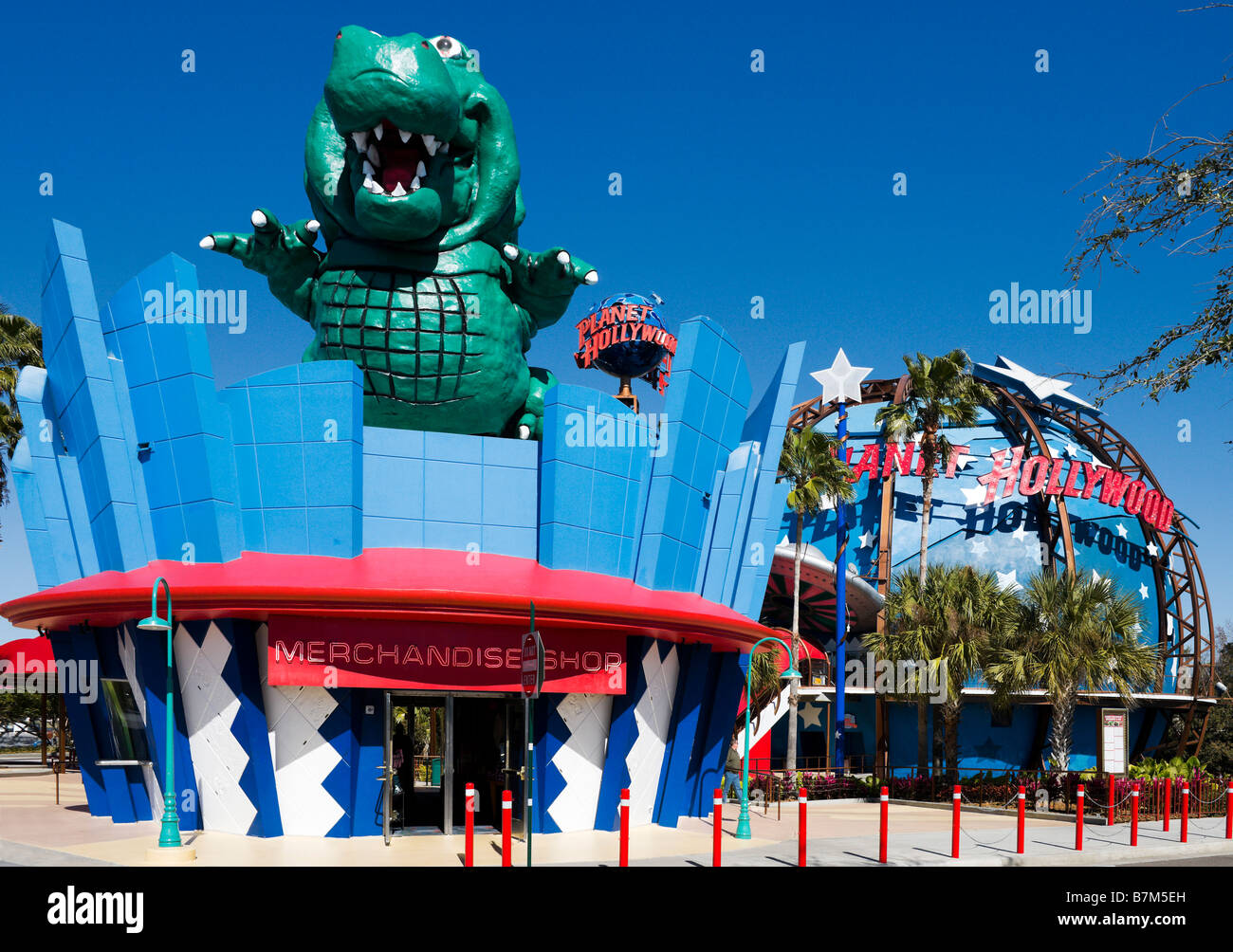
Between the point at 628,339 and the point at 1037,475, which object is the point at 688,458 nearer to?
the point at 628,339

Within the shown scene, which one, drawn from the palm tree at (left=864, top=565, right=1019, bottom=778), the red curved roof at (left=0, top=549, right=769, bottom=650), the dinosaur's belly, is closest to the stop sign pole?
the red curved roof at (left=0, top=549, right=769, bottom=650)

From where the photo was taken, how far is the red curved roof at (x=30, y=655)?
2830 centimetres

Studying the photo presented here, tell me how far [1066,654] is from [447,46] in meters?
18.7

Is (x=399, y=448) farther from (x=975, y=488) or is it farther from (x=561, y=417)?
(x=975, y=488)

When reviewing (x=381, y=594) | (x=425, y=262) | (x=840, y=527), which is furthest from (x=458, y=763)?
(x=840, y=527)

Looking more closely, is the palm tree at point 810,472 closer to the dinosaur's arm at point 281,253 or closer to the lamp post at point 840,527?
the lamp post at point 840,527

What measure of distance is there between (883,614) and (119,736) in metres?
19.2

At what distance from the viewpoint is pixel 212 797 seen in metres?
17.2

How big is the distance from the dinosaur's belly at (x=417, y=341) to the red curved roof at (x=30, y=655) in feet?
45.3

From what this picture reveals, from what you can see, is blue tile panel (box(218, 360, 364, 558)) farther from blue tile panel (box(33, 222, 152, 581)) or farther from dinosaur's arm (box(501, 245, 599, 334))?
dinosaur's arm (box(501, 245, 599, 334))

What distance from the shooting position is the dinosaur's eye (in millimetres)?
19969

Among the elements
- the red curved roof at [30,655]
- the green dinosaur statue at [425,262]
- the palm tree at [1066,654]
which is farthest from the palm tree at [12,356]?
the palm tree at [1066,654]

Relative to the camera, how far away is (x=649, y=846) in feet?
55.7
